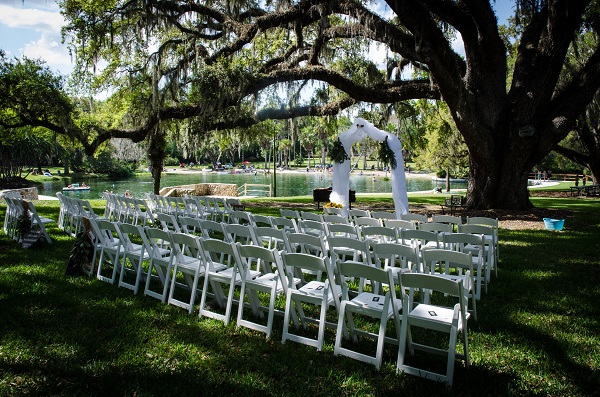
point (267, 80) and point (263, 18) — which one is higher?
point (263, 18)

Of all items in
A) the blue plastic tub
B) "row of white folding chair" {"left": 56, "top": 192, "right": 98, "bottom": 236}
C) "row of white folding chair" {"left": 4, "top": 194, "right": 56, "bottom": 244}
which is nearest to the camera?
"row of white folding chair" {"left": 4, "top": 194, "right": 56, "bottom": 244}

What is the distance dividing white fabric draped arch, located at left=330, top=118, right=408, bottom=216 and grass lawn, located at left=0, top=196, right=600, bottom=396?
3.97 meters

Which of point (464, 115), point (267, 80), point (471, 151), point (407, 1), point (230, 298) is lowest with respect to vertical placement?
point (230, 298)

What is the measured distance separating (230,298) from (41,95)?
1008 centimetres

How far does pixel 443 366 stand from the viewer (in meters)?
2.94

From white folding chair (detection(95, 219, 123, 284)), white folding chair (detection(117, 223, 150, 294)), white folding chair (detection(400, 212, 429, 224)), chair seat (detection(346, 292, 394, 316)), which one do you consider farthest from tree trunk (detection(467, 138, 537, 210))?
white folding chair (detection(95, 219, 123, 284))

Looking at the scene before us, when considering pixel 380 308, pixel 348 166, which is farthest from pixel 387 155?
pixel 380 308

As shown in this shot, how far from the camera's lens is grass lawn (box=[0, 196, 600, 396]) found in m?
2.59

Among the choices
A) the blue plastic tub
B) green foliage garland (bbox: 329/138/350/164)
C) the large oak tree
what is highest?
A: the large oak tree

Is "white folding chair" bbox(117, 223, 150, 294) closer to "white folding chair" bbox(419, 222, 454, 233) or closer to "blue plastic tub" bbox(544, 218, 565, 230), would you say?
"white folding chair" bbox(419, 222, 454, 233)

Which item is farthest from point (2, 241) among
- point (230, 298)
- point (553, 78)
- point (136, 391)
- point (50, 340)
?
point (553, 78)

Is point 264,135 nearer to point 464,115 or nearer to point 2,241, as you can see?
point 464,115

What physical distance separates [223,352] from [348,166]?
646cm

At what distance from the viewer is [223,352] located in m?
3.04
